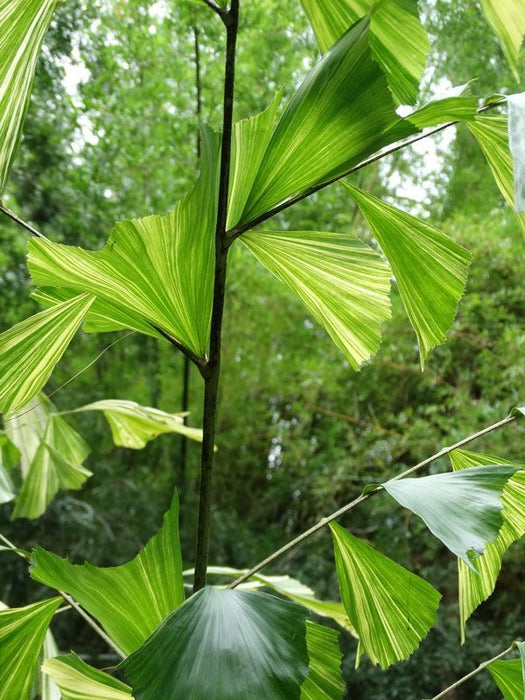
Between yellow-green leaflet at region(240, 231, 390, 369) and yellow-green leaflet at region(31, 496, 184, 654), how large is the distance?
0.51 feet

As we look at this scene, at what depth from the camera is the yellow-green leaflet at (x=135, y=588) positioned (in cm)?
45

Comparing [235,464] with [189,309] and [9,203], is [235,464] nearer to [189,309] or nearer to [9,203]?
[9,203]

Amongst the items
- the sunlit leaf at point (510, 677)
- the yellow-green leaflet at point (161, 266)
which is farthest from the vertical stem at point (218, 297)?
the sunlit leaf at point (510, 677)

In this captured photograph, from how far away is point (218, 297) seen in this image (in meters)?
0.41

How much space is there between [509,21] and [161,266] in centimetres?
22

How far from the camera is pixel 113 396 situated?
306 cm

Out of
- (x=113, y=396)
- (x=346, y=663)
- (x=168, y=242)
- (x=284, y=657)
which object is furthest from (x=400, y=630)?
(x=113, y=396)

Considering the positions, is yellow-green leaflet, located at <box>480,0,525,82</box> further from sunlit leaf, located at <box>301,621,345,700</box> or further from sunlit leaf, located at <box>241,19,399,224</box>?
sunlit leaf, located at <box>301,621,345,700</box>

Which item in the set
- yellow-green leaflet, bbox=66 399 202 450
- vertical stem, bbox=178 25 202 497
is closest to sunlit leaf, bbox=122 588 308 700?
yellow-green leaflet, bbox=66 399 202 450

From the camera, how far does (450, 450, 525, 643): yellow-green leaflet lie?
0.50 m

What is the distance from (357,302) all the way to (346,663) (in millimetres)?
2098

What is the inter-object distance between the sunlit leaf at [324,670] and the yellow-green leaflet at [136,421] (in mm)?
343

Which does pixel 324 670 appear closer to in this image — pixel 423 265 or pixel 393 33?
pixel 423 265

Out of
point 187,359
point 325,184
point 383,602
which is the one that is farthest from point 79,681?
point 187,359
